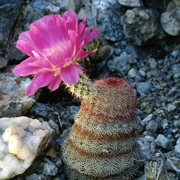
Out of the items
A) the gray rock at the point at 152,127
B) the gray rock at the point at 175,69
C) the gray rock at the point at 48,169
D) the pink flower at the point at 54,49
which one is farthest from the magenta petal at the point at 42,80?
the gray rock at the point at 175,69

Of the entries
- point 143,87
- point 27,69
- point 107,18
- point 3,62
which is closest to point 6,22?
point 3,62

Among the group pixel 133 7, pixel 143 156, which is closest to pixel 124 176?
pixel 143 156

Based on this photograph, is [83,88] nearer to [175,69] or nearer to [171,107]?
[171,107]

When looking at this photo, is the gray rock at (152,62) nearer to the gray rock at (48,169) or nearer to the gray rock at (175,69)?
the gray rock at (175,69)

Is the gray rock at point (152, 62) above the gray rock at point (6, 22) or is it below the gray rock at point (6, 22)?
below

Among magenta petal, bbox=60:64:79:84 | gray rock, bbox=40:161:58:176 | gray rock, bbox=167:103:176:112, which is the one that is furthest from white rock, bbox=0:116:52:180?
gray rock, bbox=167:103:176:112

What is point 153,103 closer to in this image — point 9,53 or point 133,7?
point 133,7

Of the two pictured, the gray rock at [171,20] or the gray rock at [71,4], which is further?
the gray rock at [71,4]
